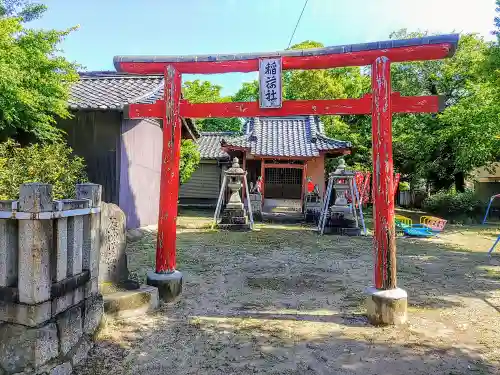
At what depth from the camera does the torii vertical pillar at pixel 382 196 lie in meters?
4.39

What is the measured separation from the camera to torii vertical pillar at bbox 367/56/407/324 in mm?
4387

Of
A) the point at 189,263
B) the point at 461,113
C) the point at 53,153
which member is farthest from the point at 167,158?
the point at 461,113

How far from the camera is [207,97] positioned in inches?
939

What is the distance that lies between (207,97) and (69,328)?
71.5ft

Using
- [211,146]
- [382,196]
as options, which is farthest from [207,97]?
[382,196]

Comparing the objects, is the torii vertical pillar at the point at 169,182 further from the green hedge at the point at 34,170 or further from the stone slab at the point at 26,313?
the green hedge at the point at 34,170

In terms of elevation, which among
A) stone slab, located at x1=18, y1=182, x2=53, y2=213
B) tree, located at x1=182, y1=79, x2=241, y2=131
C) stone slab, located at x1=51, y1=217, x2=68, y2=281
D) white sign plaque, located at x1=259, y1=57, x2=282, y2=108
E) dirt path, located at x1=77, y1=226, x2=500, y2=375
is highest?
tree, located at x1=182, y1=79, x2=241, y2=131

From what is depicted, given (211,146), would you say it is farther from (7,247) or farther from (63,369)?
(63,369)

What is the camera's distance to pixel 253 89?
30.8 meters

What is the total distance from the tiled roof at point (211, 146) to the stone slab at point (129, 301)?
16750 millimetres

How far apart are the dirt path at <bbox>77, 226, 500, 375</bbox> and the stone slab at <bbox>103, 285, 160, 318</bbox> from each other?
14 centimetres

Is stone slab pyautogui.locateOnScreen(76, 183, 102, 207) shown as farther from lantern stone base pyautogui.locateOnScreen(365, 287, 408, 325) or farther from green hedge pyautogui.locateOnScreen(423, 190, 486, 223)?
green hedge pyautogui.locateOnScreen(423, 190, 486, 223)

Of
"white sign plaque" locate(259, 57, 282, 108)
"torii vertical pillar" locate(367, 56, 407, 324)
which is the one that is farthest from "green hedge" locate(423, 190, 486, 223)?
"white sign plaque" locate(259, 57, 282, 108)

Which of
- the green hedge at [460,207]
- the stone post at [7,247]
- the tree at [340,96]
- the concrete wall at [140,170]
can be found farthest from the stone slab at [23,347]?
the tree at [340,96]
